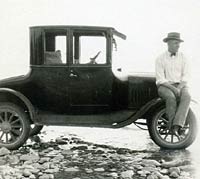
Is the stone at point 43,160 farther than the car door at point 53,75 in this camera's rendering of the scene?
No

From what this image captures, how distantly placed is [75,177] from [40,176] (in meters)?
0.41

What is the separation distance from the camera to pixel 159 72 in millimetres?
5586

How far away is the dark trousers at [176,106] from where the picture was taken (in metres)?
5.29

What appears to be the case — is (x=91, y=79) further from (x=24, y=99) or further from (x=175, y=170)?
(x=175, y=170)

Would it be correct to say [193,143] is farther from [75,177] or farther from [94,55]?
[75,177]

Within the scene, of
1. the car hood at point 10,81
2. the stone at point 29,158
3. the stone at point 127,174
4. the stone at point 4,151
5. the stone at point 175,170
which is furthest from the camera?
the car hood at point 10,81

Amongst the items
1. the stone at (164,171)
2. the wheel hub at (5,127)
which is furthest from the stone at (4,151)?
the stone at (164,171)

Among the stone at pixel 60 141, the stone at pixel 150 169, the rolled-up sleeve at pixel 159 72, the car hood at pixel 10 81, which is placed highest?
the rolled-up sleeve at pixel 159 72

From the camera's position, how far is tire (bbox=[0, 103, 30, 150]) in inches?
220

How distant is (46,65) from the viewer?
570 cm

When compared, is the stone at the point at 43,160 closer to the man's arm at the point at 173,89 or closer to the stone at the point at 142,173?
the stone at the point at 142,173

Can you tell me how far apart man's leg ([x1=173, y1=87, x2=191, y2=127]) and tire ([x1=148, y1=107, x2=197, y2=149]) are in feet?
0.85

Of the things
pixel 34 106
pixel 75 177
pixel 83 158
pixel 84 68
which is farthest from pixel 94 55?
pixel 75 177

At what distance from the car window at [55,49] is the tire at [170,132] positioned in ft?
5.63
